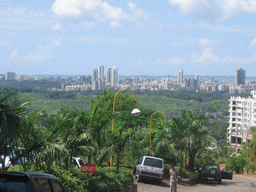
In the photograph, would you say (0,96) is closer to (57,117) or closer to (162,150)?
(57,117)

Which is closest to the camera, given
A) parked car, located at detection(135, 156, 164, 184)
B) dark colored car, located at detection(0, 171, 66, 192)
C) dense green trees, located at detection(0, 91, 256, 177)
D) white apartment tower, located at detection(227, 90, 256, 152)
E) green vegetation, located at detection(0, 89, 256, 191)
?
dark colored car, located at detection(0, 171, 66, 192)

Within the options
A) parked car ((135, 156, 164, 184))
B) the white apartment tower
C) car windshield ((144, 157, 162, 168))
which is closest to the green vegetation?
parked car ((135, 156, 164, 184))

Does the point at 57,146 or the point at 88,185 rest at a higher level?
the point at 57,146

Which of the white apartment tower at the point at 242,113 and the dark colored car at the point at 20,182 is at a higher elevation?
the dark colored car at the point at 20,182

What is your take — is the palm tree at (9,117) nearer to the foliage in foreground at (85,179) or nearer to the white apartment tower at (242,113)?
the foliage in foreground at (85,179)

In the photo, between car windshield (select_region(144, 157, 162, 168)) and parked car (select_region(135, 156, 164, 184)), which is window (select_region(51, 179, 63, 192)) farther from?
car windshield (select_region(144, 157, 162, 168))

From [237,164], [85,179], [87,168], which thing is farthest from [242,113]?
[87,168]

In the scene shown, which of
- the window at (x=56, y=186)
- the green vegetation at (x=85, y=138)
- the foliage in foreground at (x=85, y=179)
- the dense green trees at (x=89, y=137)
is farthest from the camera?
the foliage in foreground at (x=85, y=179)

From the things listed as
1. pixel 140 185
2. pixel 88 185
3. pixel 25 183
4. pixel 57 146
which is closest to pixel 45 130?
pixel 57 146

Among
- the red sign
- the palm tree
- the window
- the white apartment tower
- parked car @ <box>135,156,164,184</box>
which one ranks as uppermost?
the palm tree

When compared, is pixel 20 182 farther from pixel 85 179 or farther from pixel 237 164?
pixel 237 164

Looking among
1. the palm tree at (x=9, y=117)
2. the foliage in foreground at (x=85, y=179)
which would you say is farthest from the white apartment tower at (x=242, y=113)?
the palm tree at (x=9, y=117)
